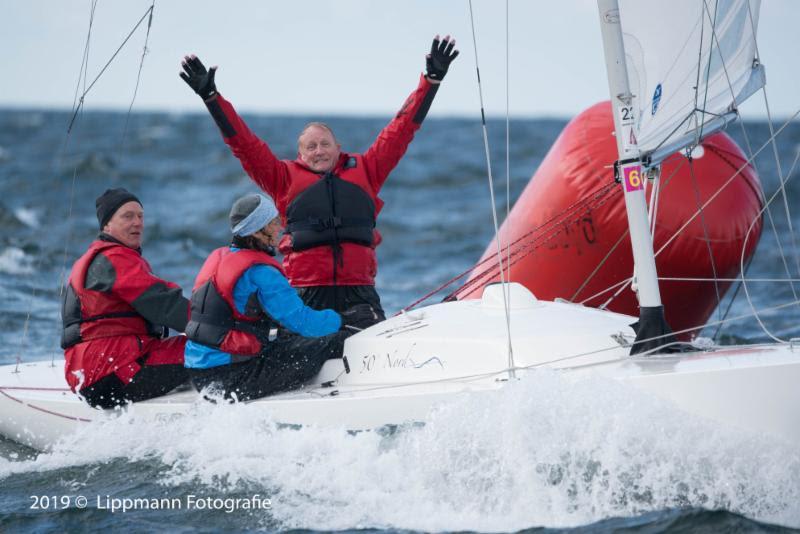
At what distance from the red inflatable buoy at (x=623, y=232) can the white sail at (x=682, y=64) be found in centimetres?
Result: 116

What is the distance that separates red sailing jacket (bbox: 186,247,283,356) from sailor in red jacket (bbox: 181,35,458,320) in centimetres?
56

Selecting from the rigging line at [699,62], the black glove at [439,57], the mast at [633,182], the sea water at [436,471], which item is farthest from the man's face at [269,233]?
the rigging line at [699,62]

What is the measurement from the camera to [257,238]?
367 centimetres

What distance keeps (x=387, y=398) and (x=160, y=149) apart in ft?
60.2

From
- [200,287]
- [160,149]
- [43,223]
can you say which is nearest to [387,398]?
[200,287]

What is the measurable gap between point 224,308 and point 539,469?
1329mm

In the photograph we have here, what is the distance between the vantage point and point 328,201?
167 inches

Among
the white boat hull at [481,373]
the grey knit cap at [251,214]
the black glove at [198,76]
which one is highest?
the black glove at [198,76]

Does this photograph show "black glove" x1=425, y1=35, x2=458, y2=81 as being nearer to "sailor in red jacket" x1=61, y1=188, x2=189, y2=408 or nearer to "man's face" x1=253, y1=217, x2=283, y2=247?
"man's face" x1=253, y1=217, x2=283, y2=247

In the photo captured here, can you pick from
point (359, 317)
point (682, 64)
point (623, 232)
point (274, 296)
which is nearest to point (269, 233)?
point (274, 296)

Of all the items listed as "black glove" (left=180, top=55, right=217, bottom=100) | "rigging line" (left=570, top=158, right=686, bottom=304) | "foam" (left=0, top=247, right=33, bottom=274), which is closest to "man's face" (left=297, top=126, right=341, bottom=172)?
"black glove" (left=180, top=55, right=217, bottom=100)

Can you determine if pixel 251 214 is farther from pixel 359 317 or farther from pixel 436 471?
pixel 436 471

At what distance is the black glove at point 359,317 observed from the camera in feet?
13.8

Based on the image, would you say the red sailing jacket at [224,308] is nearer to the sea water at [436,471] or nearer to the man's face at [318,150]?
the sea water at [436,471]
